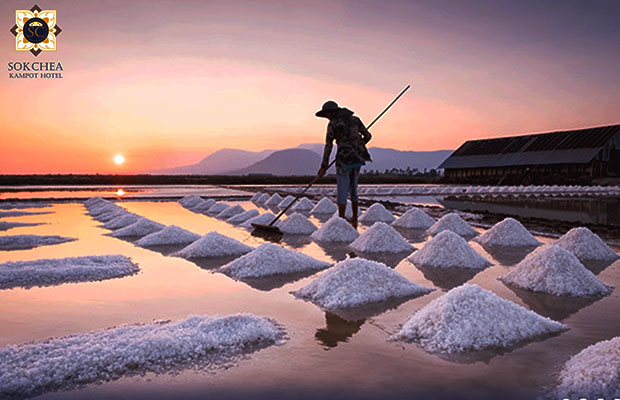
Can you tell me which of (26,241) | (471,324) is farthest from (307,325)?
(26,241)

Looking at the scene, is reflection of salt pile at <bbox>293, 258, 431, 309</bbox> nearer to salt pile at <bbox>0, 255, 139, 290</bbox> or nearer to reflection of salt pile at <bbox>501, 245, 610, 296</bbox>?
reflection of salt pile at <bbox>501, 245, 610, 296</bbox>

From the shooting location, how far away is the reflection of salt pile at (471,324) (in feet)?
7.39

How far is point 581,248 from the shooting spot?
4785 millimetres

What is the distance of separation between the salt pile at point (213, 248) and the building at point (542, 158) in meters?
29.8

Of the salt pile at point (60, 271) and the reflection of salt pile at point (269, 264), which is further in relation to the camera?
the reflection of salt pile at point (269, 264)

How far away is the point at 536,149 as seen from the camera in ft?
111

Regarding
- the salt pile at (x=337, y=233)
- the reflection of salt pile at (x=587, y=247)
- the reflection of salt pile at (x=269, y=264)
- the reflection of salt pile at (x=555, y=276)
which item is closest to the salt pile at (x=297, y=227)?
the salt pile at (x=337, y=233)

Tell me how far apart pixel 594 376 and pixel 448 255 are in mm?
2605

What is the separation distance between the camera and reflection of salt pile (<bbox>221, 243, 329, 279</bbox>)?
3.96 m

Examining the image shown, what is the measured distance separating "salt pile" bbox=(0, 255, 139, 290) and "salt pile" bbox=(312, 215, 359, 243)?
2626 millimetres

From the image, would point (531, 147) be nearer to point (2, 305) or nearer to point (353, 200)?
point (353, 200)

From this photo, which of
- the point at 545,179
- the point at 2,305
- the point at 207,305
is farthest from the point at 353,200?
the point at 545,179

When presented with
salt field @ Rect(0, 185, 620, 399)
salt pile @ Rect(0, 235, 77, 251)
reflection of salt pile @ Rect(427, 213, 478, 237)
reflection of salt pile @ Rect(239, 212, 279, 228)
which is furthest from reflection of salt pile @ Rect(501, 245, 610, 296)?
salt pile @ Rect(0, 235, 77, 251)

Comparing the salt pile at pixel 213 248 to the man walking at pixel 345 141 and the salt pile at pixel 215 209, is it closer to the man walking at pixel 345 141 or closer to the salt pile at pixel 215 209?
the man walking at pixel 345 141
